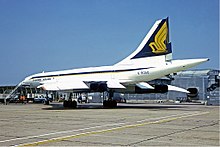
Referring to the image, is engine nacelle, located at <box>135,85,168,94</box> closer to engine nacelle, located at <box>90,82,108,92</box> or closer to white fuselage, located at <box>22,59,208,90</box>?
white fuselage, located at <box>22,59,208,90</box>

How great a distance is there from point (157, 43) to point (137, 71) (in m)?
2.77

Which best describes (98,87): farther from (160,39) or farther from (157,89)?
(160,39)

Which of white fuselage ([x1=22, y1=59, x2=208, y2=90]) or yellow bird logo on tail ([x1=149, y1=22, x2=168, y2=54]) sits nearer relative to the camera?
white fuselage ([x1=22, y1=59, x2=208, y2=90])

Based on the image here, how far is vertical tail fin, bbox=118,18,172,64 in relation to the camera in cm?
2781

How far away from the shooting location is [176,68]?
1050 inches

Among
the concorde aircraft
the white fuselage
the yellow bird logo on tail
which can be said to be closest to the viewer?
the white fuselage

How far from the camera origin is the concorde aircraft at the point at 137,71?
2756cm

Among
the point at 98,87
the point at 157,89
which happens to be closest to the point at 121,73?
the point at 98,87

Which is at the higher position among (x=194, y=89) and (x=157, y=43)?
(x=157, y=43)

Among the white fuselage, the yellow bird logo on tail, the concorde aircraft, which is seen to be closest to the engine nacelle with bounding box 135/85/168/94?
the concorde aircraft

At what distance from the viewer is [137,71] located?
28672 mm

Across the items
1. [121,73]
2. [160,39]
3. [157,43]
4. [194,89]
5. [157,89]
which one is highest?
[160,39]

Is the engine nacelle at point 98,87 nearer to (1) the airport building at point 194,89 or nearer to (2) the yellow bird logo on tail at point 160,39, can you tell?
(2) the yellow bird logo on tail at point 160,39

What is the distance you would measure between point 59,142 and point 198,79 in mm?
49034
